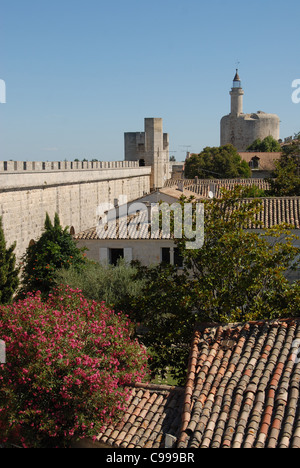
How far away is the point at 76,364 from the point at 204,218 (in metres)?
3.94

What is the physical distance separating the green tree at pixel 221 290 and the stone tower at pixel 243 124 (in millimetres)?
66750

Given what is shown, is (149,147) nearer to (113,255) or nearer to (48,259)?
(113,255)

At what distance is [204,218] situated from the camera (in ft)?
33.0

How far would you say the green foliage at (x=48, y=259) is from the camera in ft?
52.5

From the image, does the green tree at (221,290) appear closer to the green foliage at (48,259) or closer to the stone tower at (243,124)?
the green foliage at (48,259)

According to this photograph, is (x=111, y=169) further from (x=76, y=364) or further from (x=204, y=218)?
(x=76, y=364)

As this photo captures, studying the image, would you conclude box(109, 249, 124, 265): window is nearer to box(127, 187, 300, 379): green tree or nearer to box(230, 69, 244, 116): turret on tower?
box(127, 187, 300, 379): green tree

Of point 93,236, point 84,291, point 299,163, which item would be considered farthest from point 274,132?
point 84,291

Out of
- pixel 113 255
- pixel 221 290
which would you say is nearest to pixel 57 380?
pixel 221 290

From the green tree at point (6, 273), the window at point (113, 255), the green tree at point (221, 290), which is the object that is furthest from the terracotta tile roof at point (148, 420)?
the window at point (113, 255)

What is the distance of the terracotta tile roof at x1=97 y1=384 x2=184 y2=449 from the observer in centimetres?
670
